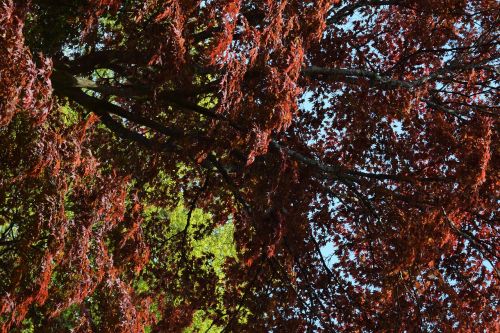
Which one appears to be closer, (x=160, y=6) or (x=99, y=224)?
(x=99, y=224)

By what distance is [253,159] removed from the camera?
20.9 feet

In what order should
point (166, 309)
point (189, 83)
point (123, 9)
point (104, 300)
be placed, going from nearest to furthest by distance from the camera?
1. point (104, 300)
2. point (189, 83)
3. point (123, 9)
4. point (166, 309)

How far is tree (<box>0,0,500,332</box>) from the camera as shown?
4.98m

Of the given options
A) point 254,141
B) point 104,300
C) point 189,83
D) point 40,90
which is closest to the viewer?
point 40,90

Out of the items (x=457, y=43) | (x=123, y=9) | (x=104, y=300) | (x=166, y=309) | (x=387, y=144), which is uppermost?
(x=457, y=43)

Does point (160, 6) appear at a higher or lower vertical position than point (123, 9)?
lower

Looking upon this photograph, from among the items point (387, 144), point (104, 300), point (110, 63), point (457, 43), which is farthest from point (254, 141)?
point (457, 43)

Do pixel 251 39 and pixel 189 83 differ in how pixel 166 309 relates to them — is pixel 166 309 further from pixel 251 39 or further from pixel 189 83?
pixel 251 39

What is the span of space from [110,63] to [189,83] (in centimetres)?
151

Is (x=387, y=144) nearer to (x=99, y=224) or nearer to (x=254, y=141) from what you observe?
(x=254, y=141)

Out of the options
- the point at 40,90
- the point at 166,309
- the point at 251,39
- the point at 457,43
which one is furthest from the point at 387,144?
the point at 40,90

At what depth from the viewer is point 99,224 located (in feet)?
17.8

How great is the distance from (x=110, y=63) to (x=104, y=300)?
11.2 feet

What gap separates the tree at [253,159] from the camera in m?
4.98
